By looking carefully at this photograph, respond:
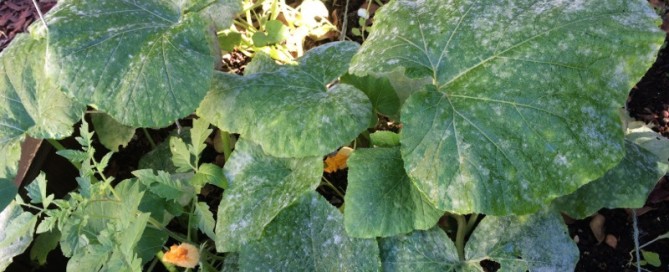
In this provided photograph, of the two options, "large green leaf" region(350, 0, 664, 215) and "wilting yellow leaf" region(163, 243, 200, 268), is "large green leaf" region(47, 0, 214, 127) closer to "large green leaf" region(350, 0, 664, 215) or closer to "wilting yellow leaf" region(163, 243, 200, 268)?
"wilting yellow leaf" region(163, 243, 200, 268)

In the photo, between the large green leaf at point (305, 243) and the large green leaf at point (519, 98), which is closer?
the large green leaf at point (519, 98)

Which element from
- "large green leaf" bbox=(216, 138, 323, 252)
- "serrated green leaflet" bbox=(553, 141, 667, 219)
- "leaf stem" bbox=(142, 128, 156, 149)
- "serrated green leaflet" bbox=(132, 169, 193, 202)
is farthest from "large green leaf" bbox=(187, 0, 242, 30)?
"serrated green leaflet" bbox=(553, 141, 667, 219)

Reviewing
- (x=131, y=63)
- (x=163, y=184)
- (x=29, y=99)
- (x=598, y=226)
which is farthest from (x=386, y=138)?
(x=29, y=99)

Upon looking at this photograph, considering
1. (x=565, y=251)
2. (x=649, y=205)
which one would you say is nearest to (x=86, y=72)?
(x=565, y=251)

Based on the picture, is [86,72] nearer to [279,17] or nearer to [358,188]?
[358,188]

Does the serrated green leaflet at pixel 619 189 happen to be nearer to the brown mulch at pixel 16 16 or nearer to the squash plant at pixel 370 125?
the squash plant at pixel 370 125

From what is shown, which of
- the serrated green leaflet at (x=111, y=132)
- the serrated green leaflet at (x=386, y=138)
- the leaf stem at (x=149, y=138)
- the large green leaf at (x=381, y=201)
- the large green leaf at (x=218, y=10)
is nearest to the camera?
the large green leaf at (x=381, y=201)

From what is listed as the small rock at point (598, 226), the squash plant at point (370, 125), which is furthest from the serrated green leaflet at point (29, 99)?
the small rock at point (598, 226)
